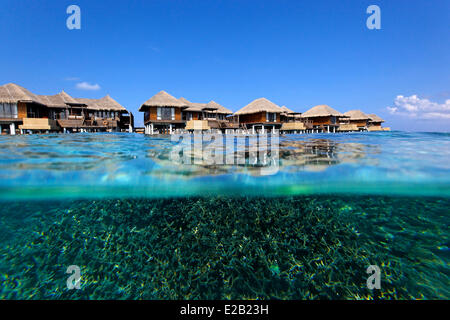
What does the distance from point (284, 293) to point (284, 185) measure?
285cm

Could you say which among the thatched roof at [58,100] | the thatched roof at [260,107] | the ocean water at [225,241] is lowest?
the ocean water at [225,241]

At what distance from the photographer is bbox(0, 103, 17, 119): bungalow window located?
20.7m

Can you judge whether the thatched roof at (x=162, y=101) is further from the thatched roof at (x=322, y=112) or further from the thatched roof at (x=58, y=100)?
the thatched roof at (x=322, y=112)

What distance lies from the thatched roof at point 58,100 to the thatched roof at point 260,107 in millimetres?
24297

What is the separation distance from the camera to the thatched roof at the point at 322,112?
118 ft

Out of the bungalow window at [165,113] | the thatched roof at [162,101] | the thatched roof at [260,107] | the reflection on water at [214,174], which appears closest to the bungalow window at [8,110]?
the thatched roof at [162,101]

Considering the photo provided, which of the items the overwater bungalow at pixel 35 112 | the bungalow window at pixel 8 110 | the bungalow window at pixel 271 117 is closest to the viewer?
the overwater bungalow at pixel 35 112

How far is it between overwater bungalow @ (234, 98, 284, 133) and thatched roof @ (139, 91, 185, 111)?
32.5 ft

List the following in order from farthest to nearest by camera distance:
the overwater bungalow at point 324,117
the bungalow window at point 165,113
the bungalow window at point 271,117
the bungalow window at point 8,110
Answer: the overwater bungalow at point 324,117, the bungalow window at point 271,117, the bungalow window at point 165,113, the bungalow window at point 8,110

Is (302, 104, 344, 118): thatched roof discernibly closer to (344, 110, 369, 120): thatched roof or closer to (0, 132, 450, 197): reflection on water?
(344, 110, 369, 120): thatched roof

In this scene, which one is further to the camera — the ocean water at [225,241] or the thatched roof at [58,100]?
the thatched roof at [58,100]

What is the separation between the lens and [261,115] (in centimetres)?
2820

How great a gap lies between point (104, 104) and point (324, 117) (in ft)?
129
